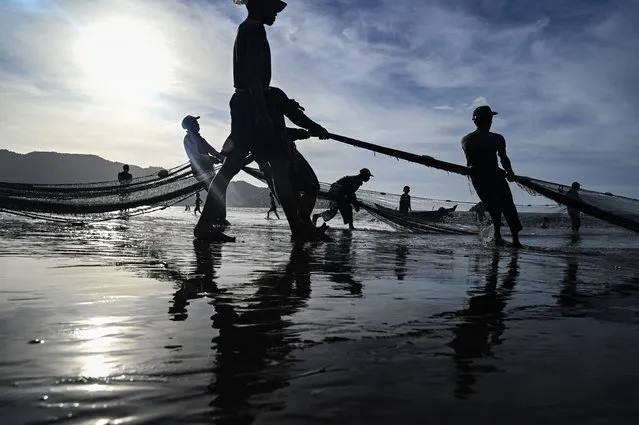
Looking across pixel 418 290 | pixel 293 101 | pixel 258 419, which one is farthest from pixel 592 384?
pixel 293 101

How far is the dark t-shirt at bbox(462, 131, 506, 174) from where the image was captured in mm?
7797

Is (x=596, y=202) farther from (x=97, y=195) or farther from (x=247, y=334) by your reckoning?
(x=97, y=195)

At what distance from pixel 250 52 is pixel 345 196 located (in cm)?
906

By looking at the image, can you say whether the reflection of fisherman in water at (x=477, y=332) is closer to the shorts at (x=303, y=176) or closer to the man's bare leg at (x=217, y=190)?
the man's bare leg at (x=217, y=190)

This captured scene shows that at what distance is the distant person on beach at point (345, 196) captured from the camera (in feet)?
46.4

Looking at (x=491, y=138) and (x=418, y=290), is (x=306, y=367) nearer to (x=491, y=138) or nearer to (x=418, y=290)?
(x=418, y=290)

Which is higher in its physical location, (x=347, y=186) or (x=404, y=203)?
(x=347, y=186)

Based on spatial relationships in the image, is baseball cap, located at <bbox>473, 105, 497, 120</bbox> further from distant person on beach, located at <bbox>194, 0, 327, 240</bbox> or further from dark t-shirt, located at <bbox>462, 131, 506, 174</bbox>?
A: distant person on beach, located at <bbox>194, 0, 327, 240</bbox>

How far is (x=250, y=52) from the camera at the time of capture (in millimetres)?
5684

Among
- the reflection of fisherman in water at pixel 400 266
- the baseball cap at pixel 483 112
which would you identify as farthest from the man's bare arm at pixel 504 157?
the reflection of fisherman in water at pixel 400 266

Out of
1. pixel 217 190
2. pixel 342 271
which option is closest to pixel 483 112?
pixel 217 190

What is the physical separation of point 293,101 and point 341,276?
12.3ft

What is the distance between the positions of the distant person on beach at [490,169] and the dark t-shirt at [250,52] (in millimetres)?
3916

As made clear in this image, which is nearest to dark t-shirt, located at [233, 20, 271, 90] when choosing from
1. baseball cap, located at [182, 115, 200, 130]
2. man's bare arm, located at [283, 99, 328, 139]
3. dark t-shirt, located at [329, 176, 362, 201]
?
man's bare arm, located at [283, 99, 328, 139]
